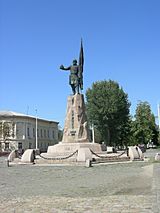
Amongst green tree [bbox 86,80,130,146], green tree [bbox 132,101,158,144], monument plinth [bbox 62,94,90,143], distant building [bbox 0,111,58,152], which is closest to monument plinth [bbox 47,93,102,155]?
monument plinth [bbox 62,94,90,143]

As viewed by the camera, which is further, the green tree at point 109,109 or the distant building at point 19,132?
the distant building at point 19,132

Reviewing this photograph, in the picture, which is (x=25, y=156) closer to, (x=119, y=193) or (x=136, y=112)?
(x=119, y=193)

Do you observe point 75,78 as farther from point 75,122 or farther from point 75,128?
point 75,128

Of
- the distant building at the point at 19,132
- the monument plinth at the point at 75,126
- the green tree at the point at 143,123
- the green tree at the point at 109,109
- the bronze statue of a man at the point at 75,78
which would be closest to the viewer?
the monument plinth at the point at 75,126

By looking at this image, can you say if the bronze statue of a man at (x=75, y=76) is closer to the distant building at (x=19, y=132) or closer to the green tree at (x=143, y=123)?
the green tree at (x=143, y=123)

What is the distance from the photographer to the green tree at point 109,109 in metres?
58.3

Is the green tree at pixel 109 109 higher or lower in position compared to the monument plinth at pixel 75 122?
higher

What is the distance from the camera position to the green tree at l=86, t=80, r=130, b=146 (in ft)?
191

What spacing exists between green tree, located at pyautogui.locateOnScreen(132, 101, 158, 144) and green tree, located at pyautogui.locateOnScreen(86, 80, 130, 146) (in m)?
2.51

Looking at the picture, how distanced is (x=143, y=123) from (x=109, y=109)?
8524 mm

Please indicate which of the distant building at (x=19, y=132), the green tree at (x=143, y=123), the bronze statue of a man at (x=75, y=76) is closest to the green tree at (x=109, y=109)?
the green tree at (x=143, y=123)

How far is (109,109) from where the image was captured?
2280 inches

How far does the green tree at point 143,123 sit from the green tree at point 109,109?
2507 mm

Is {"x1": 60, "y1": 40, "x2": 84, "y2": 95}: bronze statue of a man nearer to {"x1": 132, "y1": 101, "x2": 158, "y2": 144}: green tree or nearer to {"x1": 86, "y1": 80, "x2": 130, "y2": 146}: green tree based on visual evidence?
{"x1": 86, "y1": 80, "x2": 130, "y2": 146}: green tree
